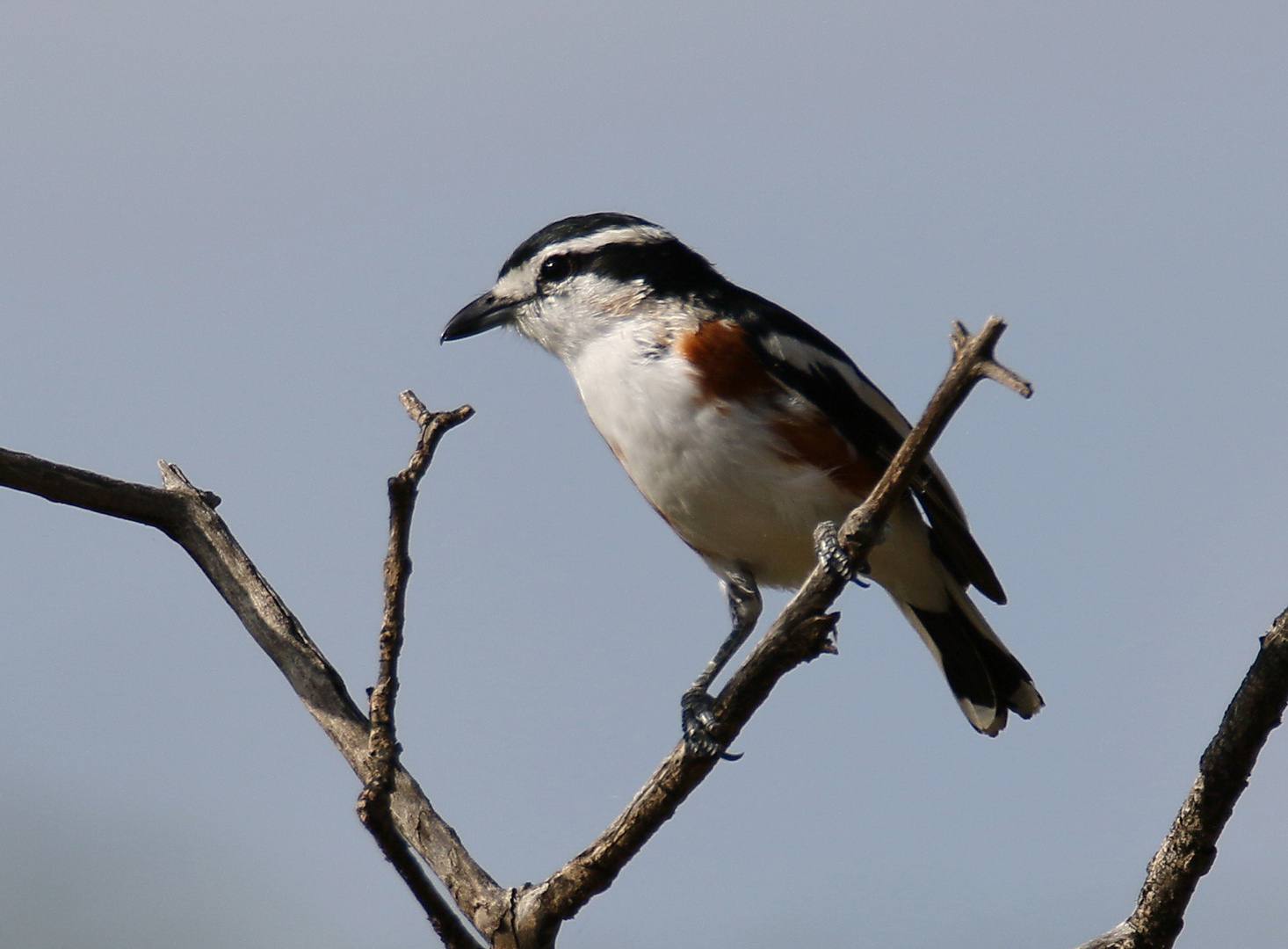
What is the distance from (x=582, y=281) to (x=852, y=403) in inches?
58.8

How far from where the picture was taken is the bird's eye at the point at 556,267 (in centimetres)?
652

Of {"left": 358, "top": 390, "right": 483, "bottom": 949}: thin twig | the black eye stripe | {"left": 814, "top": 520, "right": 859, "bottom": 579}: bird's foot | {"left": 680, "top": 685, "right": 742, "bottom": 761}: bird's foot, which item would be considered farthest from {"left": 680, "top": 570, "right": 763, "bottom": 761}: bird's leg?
the black eye stripe

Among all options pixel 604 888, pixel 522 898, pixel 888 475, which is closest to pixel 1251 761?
pixel 888 475

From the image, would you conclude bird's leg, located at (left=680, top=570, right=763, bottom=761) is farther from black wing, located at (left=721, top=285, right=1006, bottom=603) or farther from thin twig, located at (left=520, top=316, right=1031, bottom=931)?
black wing, located at (left=721, top=285, right=1006, bottom=603)

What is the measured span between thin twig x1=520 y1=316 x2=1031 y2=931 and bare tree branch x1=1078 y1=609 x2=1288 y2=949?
1184 mm

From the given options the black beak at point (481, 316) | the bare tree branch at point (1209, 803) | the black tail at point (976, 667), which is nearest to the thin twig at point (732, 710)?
the bare tree branch at point (1209, 803)

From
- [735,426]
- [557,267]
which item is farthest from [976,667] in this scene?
[557,267]

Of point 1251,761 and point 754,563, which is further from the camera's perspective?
point 754,563

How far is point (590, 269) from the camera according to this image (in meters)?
6.44

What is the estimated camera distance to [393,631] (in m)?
3.58

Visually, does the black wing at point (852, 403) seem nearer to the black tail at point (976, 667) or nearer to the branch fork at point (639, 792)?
the black tail at point (976, 667)

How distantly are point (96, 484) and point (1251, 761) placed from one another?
4.14m

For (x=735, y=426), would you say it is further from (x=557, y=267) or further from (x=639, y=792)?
(x=639, y=792)

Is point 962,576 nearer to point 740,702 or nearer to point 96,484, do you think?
point 740,702
